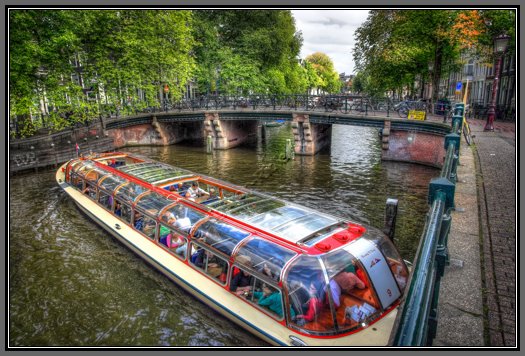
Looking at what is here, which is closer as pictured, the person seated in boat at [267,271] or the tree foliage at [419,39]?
the person seated in boat at [267,271]

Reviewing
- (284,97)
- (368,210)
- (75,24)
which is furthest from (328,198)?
(75,24)

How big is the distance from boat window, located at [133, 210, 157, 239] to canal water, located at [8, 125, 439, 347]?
100 cm

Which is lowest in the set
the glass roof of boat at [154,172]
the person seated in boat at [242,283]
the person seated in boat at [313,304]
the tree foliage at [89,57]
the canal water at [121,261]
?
the canal water at [121,261]

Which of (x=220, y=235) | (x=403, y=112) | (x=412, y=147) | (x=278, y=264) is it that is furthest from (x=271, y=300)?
(x=403, y=112)

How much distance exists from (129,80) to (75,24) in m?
6.71

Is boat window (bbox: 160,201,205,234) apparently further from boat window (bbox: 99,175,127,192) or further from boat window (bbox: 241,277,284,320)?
boat window (bbox: 99,175,127,192)

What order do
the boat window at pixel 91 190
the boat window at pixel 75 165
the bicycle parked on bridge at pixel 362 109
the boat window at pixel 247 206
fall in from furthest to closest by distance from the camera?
the bicycle parked on bridge at pixel 362 109 → the boat window at pixel 75 165 → the boat window at pixel 91 190 → the boat window at pixel 247 206

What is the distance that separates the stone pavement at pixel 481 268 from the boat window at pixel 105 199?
38.8ft

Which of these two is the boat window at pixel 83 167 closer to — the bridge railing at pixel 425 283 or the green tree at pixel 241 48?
the bridge railing at pixel 425 283

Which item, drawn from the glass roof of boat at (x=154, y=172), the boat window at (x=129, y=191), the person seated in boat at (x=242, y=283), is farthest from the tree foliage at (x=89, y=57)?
the person seated in boat at (x=242, y=283)

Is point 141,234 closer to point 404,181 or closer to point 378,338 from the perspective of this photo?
point 378,338

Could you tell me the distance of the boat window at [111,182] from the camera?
14.0 m

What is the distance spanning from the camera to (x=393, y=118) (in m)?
24.0

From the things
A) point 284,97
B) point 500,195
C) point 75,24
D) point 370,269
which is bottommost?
point 370,269
